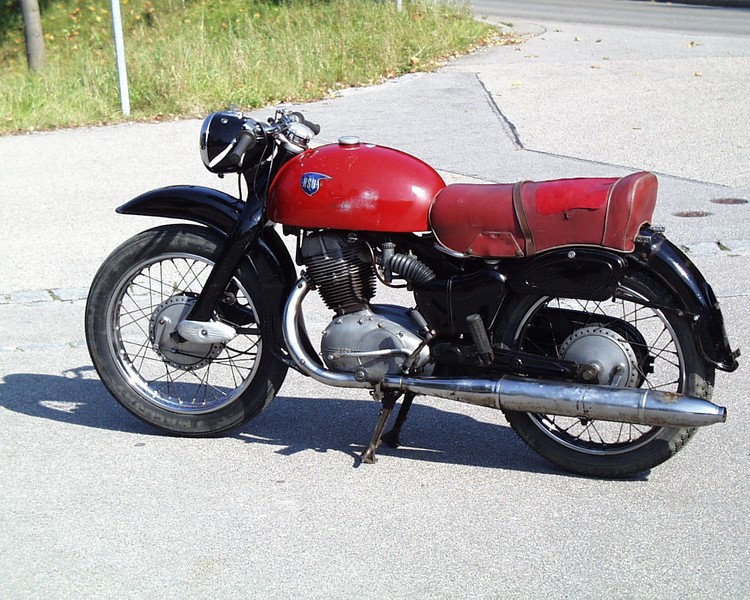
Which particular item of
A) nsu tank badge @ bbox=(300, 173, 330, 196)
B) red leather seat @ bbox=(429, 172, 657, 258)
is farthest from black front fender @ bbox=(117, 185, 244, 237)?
red leather seat @ bbox=(429, 172, 657, 258)

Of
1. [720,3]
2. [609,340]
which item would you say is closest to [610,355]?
[609,340]

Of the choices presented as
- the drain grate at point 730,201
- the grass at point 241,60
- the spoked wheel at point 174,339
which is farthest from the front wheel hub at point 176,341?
the grass at point 241,60

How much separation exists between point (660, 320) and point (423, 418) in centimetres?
124

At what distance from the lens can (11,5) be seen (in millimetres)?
21641

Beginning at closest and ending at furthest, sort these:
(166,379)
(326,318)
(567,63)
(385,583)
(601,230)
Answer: (385,583) → (601,230) → (166,379) → (326,318) → (567,63)

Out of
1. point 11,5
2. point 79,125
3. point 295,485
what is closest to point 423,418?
point 295,485

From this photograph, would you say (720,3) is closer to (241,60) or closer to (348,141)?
(241,60)

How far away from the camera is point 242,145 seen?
408 centimetres

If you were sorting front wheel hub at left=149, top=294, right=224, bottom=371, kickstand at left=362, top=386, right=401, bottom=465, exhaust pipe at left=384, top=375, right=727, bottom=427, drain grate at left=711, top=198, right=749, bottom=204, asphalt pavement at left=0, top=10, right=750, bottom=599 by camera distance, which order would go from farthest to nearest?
drain grate at left=711, top=198, right=749, bottom=204, front wheel hub at left=149, top=294, right=224, bottom=371, kickstand at left=362, top=386, right=401, bottom=465, exhaust pipe at left=384, top=375, right=727, bottom=427, asphalt pavement at left=0, top=10, right=750, bottom=599

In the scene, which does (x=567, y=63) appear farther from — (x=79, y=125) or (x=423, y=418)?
(x=423, y=418)

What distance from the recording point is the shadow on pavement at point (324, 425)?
4.48 metres

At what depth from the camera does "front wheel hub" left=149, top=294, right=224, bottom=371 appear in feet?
15.0

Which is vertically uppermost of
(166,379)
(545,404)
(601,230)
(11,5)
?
(601,230)

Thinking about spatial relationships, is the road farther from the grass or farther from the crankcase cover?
the crankcase cover
